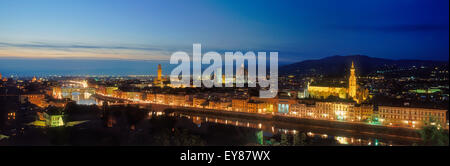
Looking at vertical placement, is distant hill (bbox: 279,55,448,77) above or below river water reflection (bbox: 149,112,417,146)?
above

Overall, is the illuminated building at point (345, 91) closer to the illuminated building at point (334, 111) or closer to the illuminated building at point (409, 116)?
the illuminated building at point (334, 111)

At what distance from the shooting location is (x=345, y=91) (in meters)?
16.7

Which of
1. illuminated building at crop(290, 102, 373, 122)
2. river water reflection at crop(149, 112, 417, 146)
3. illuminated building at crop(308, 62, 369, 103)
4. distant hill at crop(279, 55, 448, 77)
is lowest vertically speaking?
river water reflection at crop(149, 112, 417, 146)

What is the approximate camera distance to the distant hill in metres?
21.2

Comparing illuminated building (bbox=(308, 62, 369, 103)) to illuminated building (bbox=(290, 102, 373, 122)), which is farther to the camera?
illuminated building (bbox=(308, 62, 369, 103))

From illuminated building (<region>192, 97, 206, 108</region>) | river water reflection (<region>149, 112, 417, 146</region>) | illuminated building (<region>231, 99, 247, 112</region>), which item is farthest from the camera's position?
illuminated building (<region>192, 97, 206, 108</region>)

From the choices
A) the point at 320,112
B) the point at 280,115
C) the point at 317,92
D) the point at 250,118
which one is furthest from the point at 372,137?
the point at 317,92

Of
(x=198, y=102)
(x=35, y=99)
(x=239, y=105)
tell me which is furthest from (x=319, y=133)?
(x=35, y=99)

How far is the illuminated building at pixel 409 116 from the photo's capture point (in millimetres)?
8469

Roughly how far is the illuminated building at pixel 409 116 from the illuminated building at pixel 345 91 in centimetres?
349

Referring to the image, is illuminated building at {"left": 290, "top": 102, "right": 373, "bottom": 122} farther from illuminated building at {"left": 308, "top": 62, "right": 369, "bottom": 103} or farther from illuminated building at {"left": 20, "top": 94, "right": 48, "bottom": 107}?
illuminated building at {"left": 20, "top": 94, "right": 48, "bottom": 107}

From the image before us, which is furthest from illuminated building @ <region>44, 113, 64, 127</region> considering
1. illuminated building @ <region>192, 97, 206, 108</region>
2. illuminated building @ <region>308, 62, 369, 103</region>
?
illuminated building @ <region>308, 62, 369, 103</region>

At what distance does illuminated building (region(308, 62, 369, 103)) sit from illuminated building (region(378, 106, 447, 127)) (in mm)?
3488

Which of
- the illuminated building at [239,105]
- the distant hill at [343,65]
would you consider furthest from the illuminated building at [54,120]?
the distant hill at [343,65]
